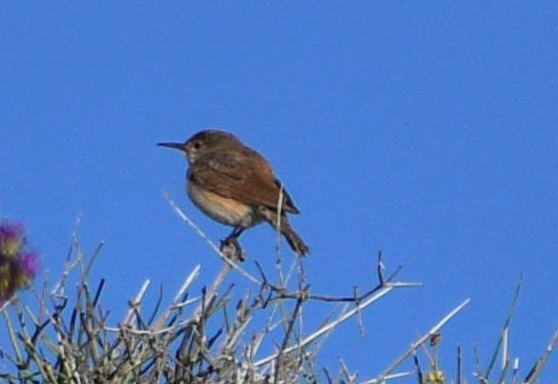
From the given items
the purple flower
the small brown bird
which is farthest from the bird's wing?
the purple flower

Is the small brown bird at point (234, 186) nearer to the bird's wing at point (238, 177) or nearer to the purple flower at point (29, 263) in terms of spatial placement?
the bird's wing at point (238, 177)

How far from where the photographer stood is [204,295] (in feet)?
13.2

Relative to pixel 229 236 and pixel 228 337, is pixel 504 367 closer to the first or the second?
pixel 228 337

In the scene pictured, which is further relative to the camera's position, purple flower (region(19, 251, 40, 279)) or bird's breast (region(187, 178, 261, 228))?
bird's breast (region(187, 178, 261, 228))

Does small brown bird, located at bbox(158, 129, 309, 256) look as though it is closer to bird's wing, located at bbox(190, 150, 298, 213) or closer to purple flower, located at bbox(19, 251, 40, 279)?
bird's wing, located at bbox(190, 150, 298, 213)

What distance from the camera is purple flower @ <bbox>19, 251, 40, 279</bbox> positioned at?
3.20m

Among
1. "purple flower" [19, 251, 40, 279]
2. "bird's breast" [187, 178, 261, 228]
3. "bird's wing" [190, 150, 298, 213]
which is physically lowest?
"purple flower" [19, 251, 40, 279]

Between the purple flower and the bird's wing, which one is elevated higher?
the bird's wing

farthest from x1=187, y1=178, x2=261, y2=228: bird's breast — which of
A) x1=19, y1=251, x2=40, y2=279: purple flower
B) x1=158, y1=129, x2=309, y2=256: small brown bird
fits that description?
x1=19, y1=251, x2=40, y2=279: purple flower

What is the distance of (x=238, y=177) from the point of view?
905cm

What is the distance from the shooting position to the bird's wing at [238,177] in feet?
28.5

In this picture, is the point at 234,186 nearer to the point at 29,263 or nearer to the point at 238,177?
the point at 238,177

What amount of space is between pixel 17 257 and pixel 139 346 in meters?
0.77

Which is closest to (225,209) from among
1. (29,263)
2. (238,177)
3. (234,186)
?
(234,186)
